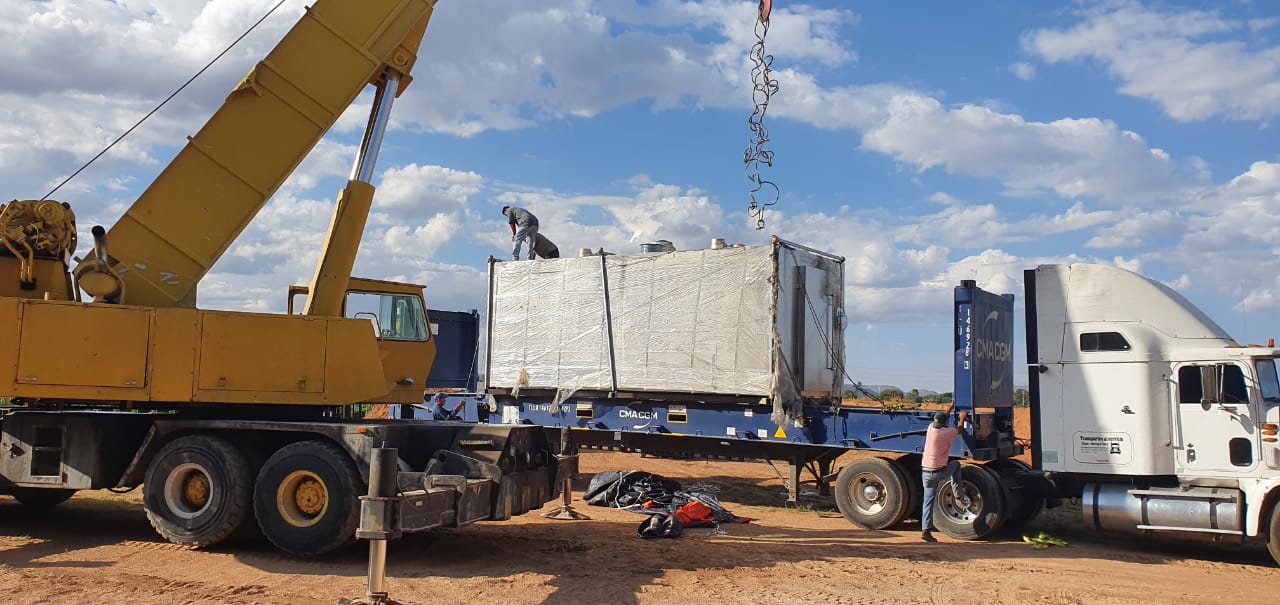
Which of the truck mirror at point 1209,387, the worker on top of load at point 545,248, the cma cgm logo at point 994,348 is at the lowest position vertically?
the truck mirror at point 1209,387

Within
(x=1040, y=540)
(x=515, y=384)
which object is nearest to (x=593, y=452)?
(x=515, y=384)

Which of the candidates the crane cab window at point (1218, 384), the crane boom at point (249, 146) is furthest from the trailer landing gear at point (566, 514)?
the crane cab window at point (1218, 384)

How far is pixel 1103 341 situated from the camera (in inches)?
436

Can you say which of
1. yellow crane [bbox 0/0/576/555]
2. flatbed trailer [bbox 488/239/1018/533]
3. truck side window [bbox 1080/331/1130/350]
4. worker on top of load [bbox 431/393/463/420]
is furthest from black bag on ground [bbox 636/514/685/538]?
truck side window [bbox 1080/331/1130/350]

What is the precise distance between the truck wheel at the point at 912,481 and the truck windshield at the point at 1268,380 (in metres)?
3.87

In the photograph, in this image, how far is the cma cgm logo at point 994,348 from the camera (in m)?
12.2

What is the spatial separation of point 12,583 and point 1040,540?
1059 cm

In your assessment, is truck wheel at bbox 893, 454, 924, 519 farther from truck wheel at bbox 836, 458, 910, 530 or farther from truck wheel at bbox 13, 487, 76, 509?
truck wheel at bbox 13, 487, 76, 509

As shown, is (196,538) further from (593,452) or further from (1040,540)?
(593,452)

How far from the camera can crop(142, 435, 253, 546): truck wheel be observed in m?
8.77

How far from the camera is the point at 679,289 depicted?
42.8 feet

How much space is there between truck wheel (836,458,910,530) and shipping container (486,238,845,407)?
1256mm

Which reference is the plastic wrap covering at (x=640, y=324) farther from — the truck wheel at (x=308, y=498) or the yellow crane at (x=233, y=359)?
the truck wheel at (x=308, y=498)

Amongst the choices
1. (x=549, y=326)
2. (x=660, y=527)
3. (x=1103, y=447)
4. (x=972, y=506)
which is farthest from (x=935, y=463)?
(x=549, y=326)
